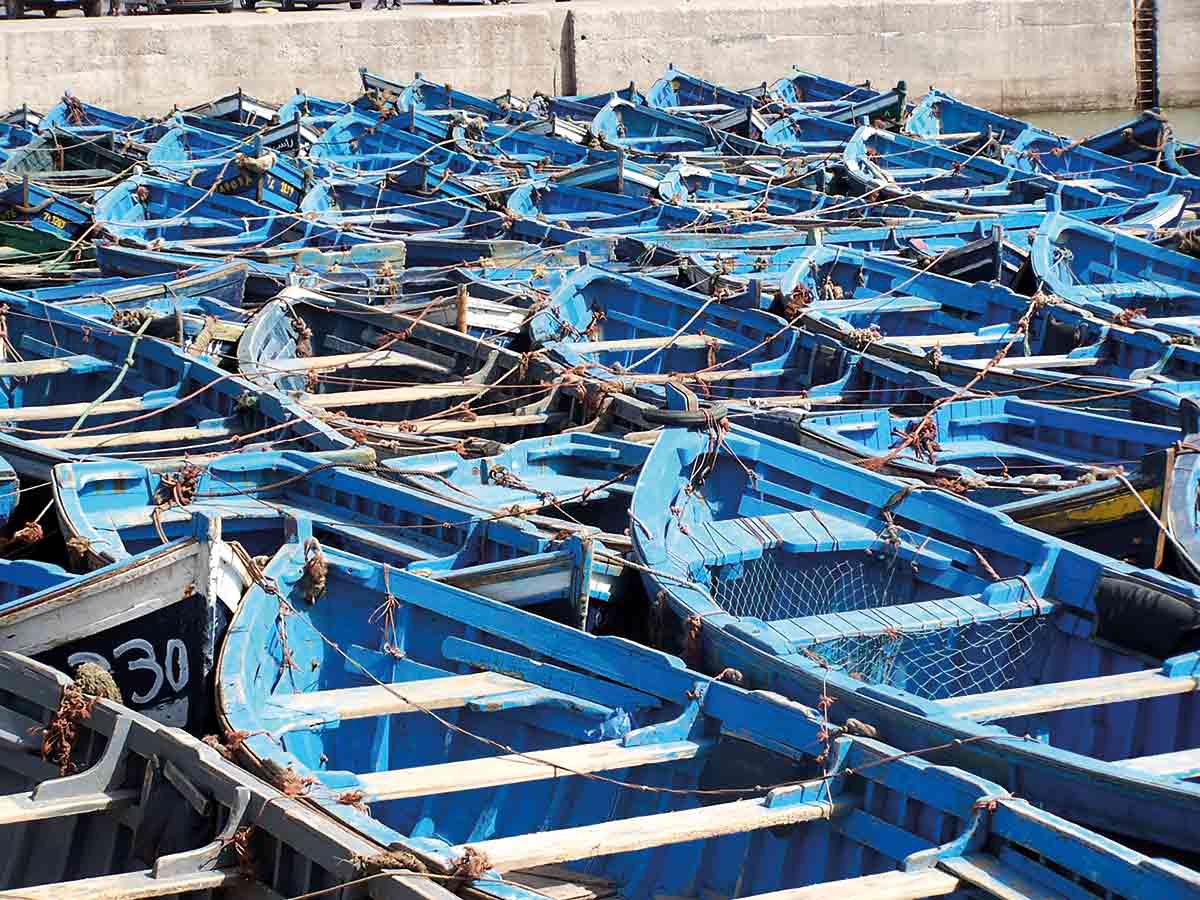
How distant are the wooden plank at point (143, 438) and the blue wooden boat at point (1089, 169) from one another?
10927 mm

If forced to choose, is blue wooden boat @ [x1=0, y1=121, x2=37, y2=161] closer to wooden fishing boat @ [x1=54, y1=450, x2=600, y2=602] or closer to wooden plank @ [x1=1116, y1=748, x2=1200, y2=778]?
wooden fishing boat @ [x1=54, y1=450, x2=600, y2=602]

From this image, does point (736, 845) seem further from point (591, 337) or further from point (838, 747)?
point (591, 337)

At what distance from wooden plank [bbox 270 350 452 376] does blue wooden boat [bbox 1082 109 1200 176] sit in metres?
10.8

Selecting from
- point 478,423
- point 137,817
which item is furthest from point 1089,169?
point 137,817

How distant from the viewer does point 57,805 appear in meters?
6.57

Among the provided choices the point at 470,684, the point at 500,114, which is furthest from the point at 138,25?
the point at 470,684

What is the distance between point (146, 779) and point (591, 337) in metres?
7.49

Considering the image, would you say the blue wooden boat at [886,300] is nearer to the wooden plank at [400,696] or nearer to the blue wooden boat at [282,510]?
the blue wooden boat at [282,510]

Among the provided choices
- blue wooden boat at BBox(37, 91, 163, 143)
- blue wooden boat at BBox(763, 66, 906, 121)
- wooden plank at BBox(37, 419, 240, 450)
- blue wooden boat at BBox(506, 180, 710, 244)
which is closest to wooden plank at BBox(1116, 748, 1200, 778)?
wooden plank at BBox(37, 419, 240, 450)

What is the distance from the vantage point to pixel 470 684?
7.73 m

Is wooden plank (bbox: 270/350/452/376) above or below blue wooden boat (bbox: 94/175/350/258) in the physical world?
below

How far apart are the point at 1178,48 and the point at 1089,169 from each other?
12.7 metres

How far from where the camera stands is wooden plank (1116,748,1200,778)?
262 inches

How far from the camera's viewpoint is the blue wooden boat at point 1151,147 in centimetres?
2066
